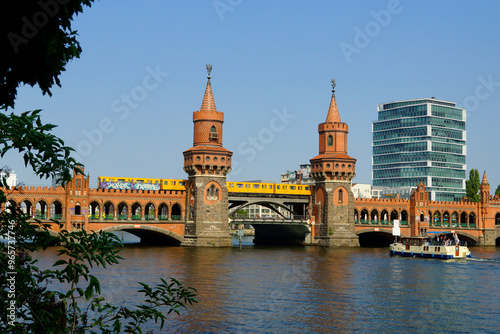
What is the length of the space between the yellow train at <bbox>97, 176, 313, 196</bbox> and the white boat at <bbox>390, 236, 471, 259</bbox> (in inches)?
1023

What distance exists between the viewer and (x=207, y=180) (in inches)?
3839

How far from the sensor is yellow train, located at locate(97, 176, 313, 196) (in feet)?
327

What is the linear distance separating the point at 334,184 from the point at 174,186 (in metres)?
28.6

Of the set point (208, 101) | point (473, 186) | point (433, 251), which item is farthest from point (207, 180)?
point (473, 186)

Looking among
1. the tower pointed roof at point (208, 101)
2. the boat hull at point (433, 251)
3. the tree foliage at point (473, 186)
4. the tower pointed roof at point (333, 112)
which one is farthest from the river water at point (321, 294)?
the tree foliage at point (473, 186)

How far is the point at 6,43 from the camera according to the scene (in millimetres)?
8977

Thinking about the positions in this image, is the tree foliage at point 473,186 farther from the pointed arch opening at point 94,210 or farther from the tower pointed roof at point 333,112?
the pointed arch opening at point 94,210

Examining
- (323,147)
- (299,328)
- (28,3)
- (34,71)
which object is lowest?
(299,328)

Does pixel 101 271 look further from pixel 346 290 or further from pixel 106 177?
pixel 106 177

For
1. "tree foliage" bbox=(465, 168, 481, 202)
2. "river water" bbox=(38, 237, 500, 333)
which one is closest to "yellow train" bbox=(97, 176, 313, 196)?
"river water" bbox=(38, 237, 500, 333)

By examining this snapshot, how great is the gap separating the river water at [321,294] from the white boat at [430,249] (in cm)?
864

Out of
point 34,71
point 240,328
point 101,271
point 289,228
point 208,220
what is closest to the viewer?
point 34,71

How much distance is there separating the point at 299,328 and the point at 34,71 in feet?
81.8

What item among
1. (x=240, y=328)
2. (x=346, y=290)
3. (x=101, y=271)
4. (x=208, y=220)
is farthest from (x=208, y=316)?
(x=208, y=220)
